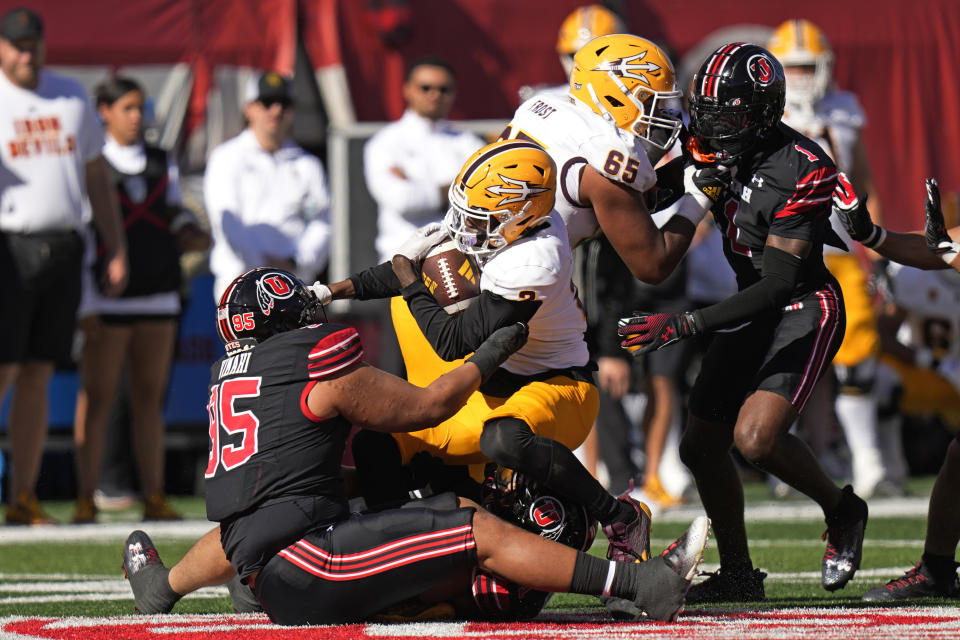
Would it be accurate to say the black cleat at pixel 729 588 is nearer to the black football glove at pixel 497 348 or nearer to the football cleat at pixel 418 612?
the football cleat at pixel 418 612

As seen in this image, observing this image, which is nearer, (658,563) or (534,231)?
(658,563)

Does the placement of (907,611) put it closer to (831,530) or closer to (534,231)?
(831,530)

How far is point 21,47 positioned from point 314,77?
3359mm

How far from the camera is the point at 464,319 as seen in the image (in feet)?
14.9

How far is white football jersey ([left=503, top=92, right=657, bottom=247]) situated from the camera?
189 inches

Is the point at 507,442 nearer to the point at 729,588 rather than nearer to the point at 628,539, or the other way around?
the point at 628,539

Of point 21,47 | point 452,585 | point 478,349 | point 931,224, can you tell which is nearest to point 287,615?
point 452,585

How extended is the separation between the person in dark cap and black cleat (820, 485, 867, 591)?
4.25 meters

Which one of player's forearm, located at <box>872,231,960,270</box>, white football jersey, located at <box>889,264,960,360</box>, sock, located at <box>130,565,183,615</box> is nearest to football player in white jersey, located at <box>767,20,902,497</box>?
white football jersey, located at <box>889,264,960,360</box>

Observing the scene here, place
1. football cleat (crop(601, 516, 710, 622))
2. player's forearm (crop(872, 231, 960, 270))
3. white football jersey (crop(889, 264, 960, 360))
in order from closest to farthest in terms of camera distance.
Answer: football cleat (crop(601, 516, 710, 622)) → player's forearm (crop(872, 231, 960, 270)) → white football jersey (crop(889, 264, 960, 360))

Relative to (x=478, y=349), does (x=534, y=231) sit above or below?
above

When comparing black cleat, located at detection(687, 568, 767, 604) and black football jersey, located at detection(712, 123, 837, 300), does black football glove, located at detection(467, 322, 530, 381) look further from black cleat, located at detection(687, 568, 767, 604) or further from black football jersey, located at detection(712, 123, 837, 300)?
black cleat, located at detection(687, 568, 767, 604)

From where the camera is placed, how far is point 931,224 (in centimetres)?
488

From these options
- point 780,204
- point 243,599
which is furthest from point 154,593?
point 780,204
